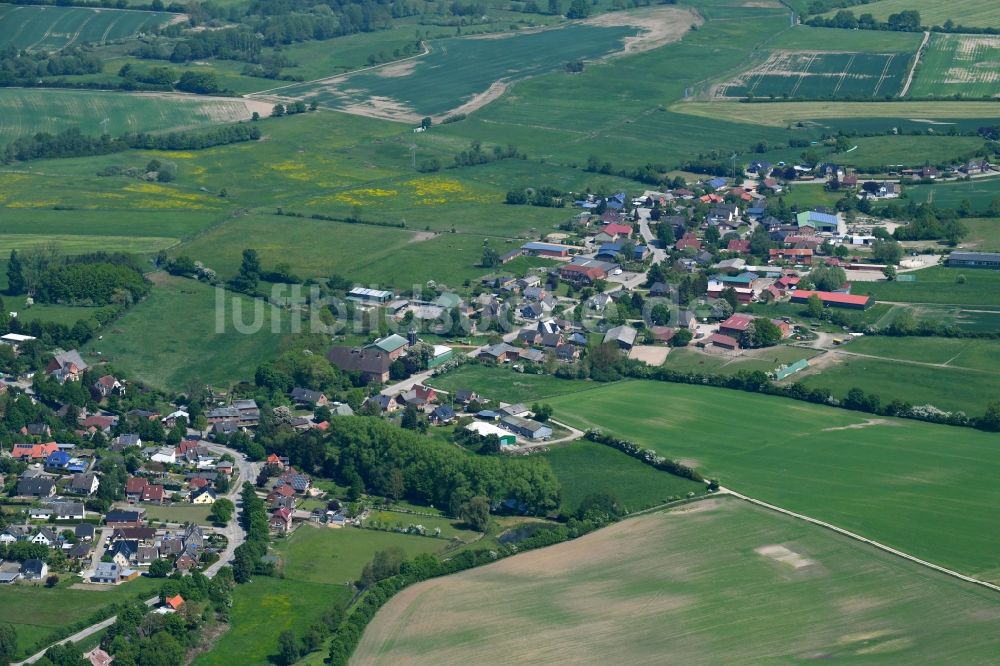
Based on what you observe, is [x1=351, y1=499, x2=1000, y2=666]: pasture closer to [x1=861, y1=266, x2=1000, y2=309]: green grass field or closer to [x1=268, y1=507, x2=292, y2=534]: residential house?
[x1=268, y1=507, x2=292, y2=534]: residential house

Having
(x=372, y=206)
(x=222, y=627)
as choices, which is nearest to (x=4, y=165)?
(x=372, y=206)

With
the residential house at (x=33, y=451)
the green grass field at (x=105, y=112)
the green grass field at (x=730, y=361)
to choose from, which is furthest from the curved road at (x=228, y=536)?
the green grass field at (x=105, y=112)

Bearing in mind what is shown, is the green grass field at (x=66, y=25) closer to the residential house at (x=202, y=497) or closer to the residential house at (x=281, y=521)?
Answer: the residential house at (x=202, y=497)

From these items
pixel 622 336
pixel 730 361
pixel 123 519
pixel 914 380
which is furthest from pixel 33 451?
pixel 914 380

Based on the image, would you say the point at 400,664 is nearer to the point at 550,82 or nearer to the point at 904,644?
the point at 904,644

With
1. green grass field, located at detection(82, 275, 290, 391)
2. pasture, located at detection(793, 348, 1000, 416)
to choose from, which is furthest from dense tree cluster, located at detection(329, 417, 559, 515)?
pasture, located at detection(793, 348, 1000, 416)

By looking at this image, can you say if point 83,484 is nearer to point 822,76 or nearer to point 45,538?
point 45,538
